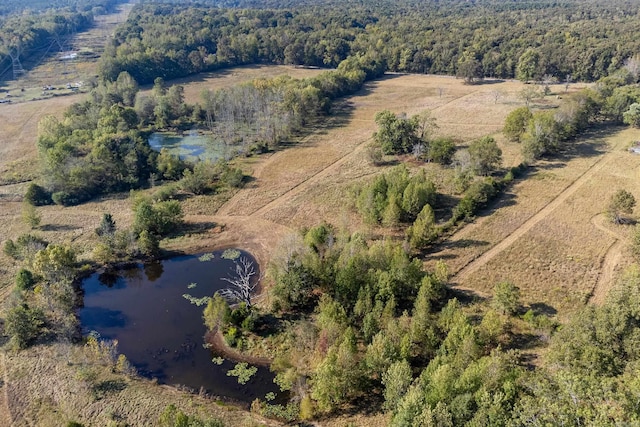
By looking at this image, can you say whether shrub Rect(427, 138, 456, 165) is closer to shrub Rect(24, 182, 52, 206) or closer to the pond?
the pond

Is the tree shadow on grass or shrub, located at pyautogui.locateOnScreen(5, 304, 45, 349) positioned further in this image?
the tree shadow on grass

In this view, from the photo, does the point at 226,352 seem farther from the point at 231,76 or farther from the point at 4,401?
the point at 231,76

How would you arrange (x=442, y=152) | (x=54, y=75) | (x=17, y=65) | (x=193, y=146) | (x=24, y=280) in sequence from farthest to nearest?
(x=17, y=65) < (x=54, y=75) < (x=193, y=146) < (x=442, y=152) < (x=24, y=280)

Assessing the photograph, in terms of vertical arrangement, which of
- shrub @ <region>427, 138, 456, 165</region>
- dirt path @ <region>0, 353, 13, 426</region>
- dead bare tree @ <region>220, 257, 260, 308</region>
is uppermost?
shrub @ <region>427, 138, 456, 165</region>

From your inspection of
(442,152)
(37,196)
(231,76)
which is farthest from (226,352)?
(231,76)

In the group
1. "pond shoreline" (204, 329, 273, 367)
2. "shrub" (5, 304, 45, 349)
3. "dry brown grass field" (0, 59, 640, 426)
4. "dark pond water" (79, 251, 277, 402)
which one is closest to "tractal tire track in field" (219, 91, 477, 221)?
"dry brown grass field" (0, 59, 640, 426)

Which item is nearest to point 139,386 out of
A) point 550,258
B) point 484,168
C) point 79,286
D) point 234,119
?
point 79,286

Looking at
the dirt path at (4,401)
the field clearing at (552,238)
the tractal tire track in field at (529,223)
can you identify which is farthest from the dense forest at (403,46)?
the dirt path at (4,401)

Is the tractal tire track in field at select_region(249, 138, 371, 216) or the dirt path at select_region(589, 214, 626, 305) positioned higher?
the tractal tire track in field at select_region(249, 138, 371, 216)
